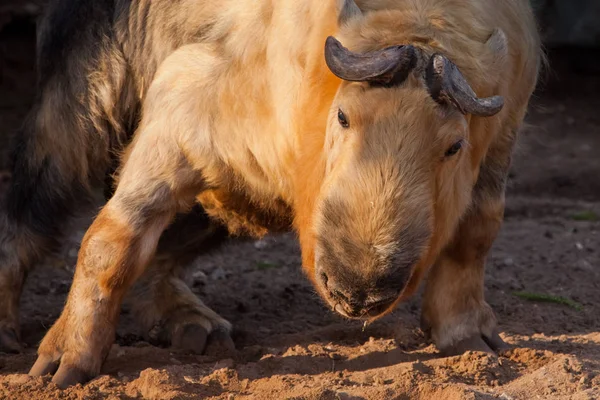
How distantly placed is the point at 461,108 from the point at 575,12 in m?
7.63

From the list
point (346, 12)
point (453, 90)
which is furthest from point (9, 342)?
point (453, 90)

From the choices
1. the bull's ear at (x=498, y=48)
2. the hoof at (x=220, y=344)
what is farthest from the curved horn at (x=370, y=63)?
the hoof at (x=220, y=344)

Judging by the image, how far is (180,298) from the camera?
6395 millimetres

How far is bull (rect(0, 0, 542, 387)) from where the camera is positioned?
412 cm

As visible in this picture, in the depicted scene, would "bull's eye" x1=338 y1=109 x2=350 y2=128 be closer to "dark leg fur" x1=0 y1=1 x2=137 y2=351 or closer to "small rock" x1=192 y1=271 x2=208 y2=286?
"dark leg fur" x1=0 y1=1 x2=137 y2=351

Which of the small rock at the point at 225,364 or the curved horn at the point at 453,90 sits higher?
the curved horn at the point at 453,90

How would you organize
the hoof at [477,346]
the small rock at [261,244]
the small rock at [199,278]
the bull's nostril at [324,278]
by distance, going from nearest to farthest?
the bull's nostril at [324,278] → the hoof at [477,346] → the small rock at [199,278] → the small rock at [261,244]

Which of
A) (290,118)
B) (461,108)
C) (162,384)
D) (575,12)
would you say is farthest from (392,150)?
(575,12)

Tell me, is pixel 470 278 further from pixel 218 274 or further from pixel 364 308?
pixel 218 274

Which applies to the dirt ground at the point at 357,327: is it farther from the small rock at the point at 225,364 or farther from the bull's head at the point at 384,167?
the bull's head at the point at 384,167

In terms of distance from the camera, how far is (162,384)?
14.7ft

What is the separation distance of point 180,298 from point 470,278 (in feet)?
5.83

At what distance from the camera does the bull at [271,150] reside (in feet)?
13.5

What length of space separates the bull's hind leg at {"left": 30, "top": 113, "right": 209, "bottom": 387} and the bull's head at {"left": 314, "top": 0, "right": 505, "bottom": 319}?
3.53 feet
